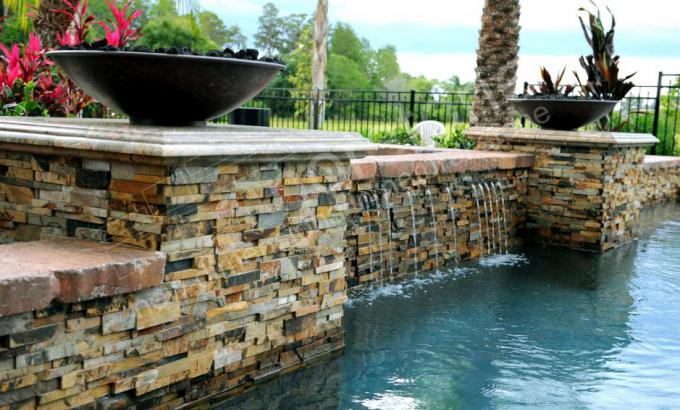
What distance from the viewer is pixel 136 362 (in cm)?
285

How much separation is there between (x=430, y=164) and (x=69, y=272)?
3624 millimetres

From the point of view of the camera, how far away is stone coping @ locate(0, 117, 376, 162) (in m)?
2.78

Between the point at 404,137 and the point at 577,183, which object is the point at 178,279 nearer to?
the point at 577,183

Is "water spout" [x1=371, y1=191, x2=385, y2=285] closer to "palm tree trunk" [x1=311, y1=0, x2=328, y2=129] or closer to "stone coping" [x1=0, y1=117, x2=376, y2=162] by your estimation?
"stone coping" [x1=0, y1=117, x2=376, y2=162]

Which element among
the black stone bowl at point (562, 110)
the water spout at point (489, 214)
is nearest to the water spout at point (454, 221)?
the water spout at point (489, 214)

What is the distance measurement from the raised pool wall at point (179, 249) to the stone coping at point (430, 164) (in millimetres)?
1246

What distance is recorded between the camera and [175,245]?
9.58ft

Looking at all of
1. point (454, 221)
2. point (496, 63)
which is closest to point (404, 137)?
point (496, 63)

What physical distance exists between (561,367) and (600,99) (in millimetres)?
4109

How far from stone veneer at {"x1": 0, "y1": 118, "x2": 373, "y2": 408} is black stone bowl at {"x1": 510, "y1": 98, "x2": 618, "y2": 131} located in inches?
152

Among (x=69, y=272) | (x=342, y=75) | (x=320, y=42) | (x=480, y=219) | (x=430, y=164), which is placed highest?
(x=342, y=75)

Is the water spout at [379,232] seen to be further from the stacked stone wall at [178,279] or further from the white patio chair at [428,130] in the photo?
the white patio chair at [428,130]

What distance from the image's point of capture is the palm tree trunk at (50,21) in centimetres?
823

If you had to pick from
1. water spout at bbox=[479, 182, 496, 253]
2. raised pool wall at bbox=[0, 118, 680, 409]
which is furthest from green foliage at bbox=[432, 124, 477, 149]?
raised pool wall at bbox=[0, 118, 680, 409]
